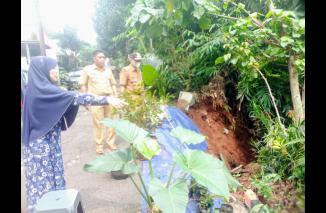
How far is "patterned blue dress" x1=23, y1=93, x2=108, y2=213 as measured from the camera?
247 cm

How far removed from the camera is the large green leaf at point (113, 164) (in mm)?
2053

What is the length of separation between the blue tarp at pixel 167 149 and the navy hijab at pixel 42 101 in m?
1.12

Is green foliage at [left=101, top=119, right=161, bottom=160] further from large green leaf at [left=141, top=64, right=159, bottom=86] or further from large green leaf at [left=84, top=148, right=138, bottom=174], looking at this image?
→ large green leaf at [left=141, top=64, right=159, bottom=86]

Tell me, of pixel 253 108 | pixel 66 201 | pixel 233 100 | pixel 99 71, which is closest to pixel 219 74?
pixel 233 100

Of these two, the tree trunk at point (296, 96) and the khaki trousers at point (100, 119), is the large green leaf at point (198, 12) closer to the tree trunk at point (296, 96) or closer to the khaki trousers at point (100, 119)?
the tree trunk at point (296, 96)

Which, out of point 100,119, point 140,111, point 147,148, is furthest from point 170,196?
point 100,119

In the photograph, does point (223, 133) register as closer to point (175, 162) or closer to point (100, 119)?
point (100, 119)

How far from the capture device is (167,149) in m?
3.17

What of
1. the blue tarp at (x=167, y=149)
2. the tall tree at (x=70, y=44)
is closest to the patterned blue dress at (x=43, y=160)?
the blue tarp at (x=167, y=149)

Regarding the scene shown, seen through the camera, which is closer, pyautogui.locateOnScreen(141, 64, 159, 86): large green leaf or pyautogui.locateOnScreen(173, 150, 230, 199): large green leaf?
pyautogui.locateOnScreen(173, 150, 230, 199): large green leaf

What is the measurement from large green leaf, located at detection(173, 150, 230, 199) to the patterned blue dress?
0.95 m

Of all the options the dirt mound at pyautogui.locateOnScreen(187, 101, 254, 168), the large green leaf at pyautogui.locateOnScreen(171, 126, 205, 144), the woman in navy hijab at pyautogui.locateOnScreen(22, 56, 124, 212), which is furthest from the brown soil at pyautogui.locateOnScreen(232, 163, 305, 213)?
the woman in navy hijab at pyautogui.locateOnScreen(22, 56, 124, 212)

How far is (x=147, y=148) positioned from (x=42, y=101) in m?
1.10

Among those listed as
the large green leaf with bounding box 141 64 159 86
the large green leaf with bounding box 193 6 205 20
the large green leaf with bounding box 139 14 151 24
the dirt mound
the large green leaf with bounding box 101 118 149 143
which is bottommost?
the dirt mound
